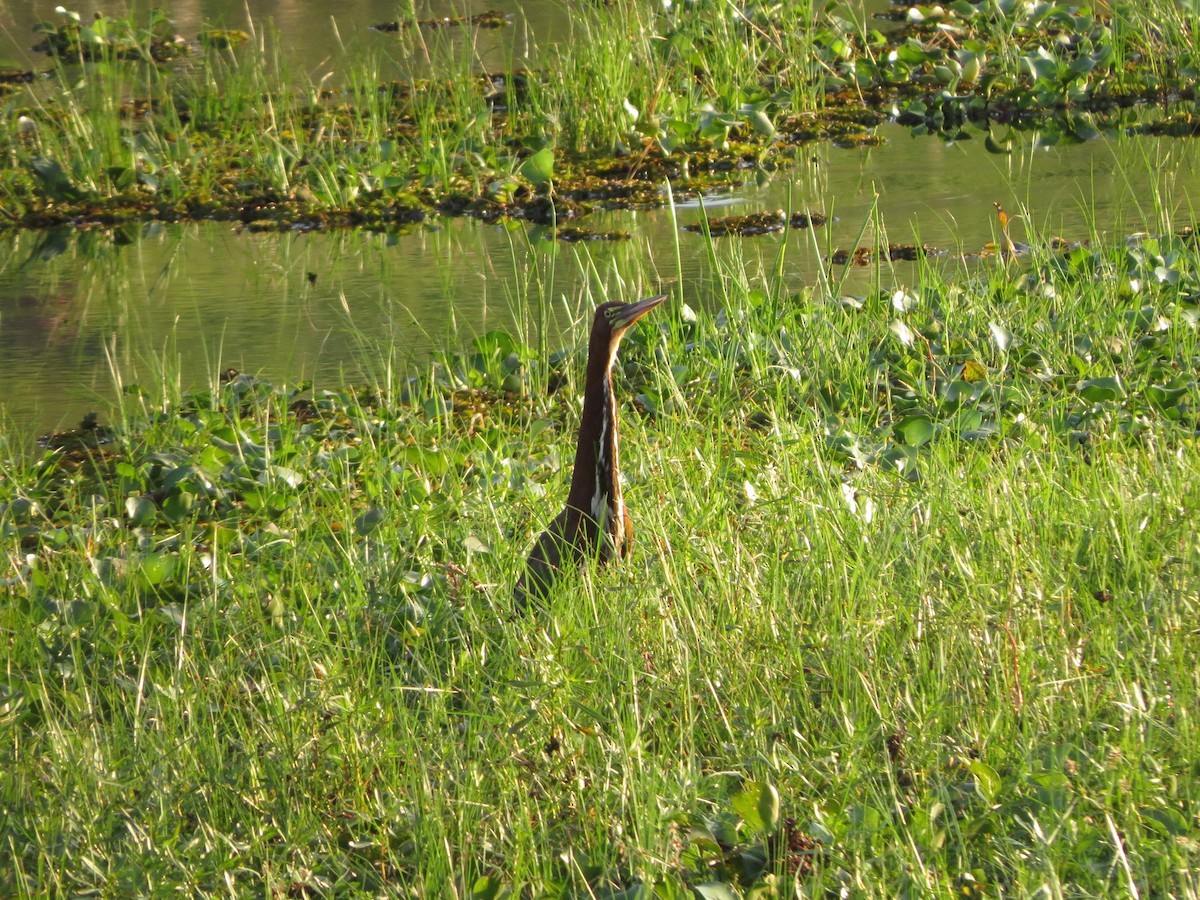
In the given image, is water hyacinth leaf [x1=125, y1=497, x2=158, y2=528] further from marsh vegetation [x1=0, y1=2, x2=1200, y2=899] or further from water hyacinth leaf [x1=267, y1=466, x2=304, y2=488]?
water hyacinth leaf [x1=267, y1=466, x2=304, y2=488]

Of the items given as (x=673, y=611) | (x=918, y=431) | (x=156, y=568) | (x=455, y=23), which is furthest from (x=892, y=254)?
(x=455, y=23)

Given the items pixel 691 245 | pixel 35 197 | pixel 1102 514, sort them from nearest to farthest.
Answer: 1. pixel 1102 514
2. pixel 691 245
3. pixel 35 197

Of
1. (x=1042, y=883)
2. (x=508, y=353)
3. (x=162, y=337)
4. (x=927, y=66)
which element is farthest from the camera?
(x=927, y=66)

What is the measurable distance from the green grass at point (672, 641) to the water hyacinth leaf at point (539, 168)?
280 cm

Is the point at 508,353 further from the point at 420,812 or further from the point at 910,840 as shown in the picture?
the point at 910,840

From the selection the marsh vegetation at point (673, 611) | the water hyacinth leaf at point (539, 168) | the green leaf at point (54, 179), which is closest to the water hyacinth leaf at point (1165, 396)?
the marsh vegetation at point (673, 611)

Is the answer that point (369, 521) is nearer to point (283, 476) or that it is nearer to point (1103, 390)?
point (283, 476)

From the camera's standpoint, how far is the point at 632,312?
3.78 m

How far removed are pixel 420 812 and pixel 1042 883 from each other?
1.10 m

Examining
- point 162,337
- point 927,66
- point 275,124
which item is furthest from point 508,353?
point 927,66

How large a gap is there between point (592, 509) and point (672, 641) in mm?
547

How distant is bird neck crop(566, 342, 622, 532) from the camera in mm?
3703

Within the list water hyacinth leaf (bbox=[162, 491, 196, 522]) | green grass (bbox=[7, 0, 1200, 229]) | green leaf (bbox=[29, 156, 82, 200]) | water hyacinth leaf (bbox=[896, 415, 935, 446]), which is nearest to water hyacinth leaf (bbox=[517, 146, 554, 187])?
green grass (bbox=[7, 0, 1200, 229])

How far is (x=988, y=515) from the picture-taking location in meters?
3.60
